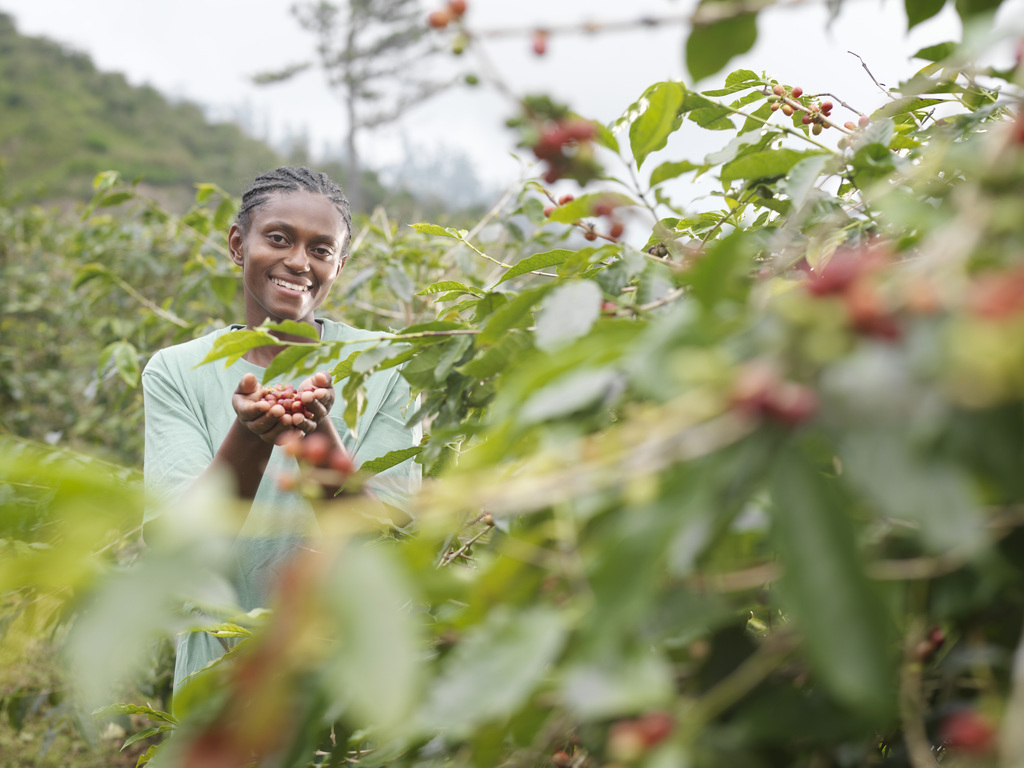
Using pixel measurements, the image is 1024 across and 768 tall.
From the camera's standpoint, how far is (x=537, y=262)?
2.44 feet

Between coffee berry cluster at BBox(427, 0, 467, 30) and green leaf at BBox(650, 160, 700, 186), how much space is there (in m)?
0.19

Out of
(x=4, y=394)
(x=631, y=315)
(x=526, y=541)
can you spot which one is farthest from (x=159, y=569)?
(x=4, y=394)

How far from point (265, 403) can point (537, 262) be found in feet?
1.55

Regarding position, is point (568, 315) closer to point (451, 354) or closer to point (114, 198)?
point (451, 354)

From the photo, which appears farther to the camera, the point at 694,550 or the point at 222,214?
the point at 222,214

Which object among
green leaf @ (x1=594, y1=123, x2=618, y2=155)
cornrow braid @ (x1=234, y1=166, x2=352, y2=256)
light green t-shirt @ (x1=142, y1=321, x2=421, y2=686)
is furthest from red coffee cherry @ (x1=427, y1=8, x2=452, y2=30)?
cornrow braid @ (x1=234, y1=166, x2=352, y2=256)

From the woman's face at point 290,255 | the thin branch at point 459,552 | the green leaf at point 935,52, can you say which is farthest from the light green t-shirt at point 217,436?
the green leaf at point 935,52

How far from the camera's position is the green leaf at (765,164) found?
2.10 feet

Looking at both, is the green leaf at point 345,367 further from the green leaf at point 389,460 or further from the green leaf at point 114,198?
the green leaf at point 114,198

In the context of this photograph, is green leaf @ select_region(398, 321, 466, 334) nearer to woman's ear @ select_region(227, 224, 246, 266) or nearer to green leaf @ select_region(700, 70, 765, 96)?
green leaf @ select_region(700, 70, 765, 96)

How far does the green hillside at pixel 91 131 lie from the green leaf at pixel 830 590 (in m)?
16.4

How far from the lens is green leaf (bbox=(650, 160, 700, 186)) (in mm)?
586

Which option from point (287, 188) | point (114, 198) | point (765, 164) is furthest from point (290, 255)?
point (114, 198)

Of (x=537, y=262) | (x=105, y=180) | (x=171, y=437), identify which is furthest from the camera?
(x=105, y=180)
